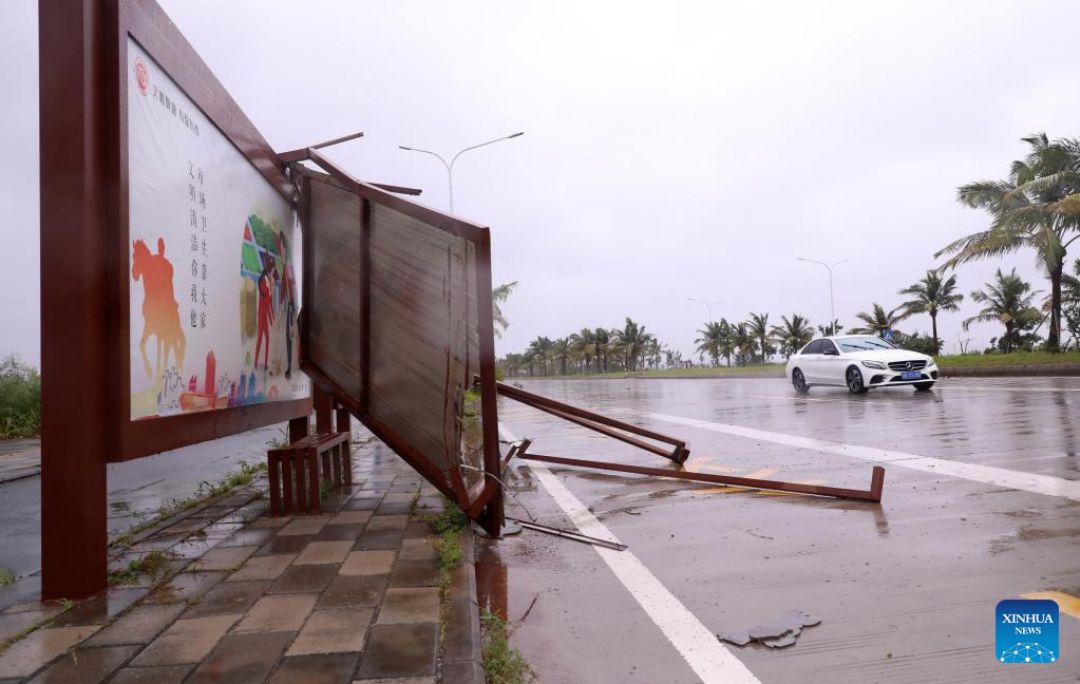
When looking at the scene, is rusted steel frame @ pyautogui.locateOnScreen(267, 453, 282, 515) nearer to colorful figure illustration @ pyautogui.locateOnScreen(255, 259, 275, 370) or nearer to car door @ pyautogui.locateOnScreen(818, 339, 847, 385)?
colorful figure illustration @ pyautogui.locateOnScreen(255, 259, 275, 370)

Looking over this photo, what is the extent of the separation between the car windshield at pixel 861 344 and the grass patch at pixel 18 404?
17.7m

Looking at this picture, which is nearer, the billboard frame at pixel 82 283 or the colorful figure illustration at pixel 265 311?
the billboard frame at pixel 82 283

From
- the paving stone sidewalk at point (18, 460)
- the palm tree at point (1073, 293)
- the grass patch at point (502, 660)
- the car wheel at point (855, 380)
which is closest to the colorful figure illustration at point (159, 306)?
the grass patch at point (502, 660)

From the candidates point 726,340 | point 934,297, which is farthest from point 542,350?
point 934,297

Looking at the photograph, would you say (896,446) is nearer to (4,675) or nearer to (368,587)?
(368,587)

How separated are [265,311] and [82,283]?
2.41 m

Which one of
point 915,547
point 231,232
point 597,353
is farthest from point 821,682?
point 597,353

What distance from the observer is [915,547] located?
4070 millimetres

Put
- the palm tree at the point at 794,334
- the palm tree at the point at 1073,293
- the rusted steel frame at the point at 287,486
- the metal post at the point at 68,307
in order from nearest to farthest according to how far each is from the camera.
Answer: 1. the metal post at the point at 68,307
2. the rusted steel frame at the point at 287,486
3. the palm tree at the point at 1073,293
4. the palm tree at the point at 794,334

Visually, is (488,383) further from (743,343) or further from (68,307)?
(743,343)

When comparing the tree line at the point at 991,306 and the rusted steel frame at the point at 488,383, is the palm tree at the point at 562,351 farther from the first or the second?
the rusted steel frame at the point at 488,383

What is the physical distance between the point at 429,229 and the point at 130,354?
5.87ft

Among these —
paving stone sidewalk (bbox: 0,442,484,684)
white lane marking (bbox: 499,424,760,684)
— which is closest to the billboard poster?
paving stone sidewalk (bbox: 0,442,484,684)

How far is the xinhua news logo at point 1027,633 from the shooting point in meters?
2.66
